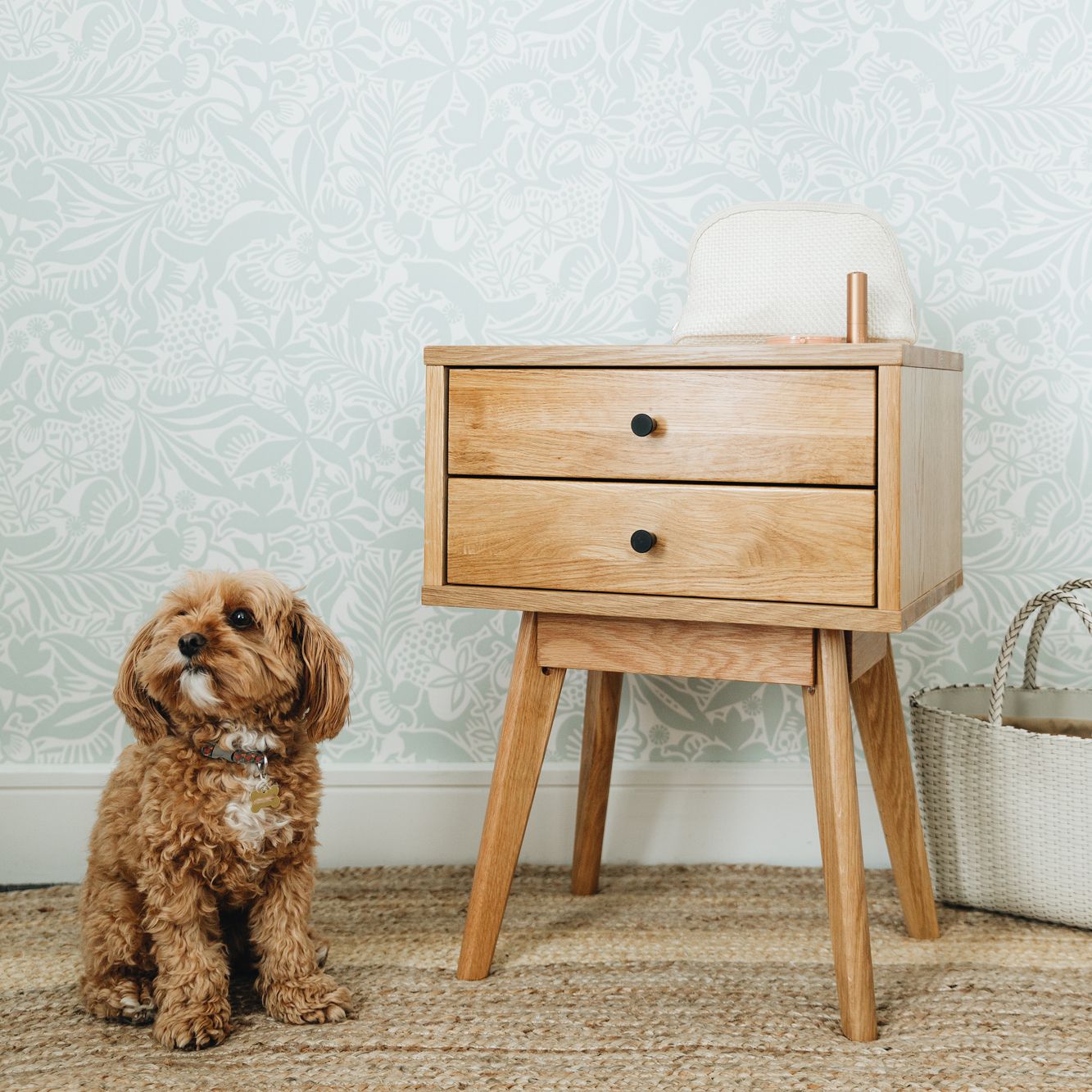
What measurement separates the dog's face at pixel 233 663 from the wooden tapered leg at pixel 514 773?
178 mm

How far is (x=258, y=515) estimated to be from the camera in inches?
59.5

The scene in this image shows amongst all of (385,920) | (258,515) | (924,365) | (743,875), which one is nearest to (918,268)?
(924,365)

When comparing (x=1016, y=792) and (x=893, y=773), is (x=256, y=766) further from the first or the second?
(x=1016, y=792)

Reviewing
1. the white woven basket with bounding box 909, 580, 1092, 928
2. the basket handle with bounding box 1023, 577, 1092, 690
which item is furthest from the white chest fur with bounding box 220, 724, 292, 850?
the basket handle with bounding box 1023, 577, 1092, 690

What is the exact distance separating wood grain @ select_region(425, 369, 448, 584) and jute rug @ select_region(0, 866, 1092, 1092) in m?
0.46

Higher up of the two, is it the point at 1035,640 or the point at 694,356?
the point at 694,356

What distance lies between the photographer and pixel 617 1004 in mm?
1121

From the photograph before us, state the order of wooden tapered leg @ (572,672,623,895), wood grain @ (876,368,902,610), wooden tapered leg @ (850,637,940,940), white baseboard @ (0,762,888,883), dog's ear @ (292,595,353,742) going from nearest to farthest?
1. wood grain @ (876,368,902,610)
2. dog's ear @ (292,595,353,742)
3. wooden tapered leg @ (850,637,940,940)
4. wooden tapered leg @ (572,672,623,895)
5. white baseboard @ (0,762,888,883)

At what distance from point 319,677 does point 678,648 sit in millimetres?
360

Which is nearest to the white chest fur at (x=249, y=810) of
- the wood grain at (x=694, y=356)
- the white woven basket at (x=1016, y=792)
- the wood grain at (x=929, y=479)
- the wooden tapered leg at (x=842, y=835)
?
the wood grain at (x=694, y=356)

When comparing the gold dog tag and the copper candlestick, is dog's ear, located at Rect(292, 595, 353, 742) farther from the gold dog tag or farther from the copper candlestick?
the copper candlestick

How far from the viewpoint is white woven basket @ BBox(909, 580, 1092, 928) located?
4.16 feet

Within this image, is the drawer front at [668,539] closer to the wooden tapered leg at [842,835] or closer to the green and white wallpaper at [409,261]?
the wooden tapered leg at [842,835]

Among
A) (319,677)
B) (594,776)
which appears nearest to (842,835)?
(594,776)
